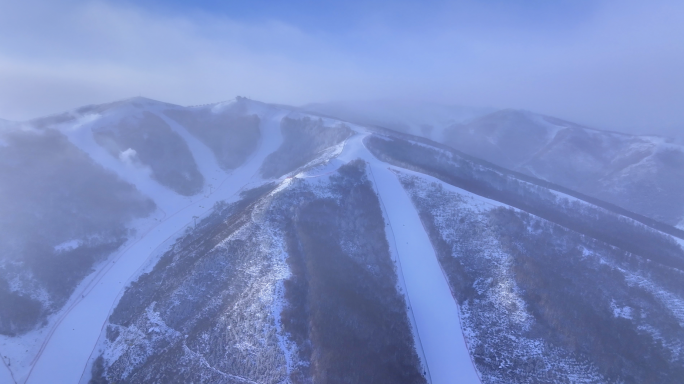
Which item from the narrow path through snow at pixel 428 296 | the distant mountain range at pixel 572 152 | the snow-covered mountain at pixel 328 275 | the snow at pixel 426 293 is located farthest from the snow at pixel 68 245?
the distant mountain range at pixel 572 152

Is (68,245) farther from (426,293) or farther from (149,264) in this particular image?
(426,293)

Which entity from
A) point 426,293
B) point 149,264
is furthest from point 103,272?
point 426,293

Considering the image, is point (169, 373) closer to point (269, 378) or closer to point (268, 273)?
point (269, 378)

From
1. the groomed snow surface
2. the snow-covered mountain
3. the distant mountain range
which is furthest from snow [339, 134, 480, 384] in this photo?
the distant mountain range

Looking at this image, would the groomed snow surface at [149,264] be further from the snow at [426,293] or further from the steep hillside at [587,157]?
the steep hillside at [587,157]

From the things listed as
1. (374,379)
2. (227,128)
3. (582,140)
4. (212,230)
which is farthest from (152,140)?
(582,140)

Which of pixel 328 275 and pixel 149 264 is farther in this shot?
pixel 149 264
